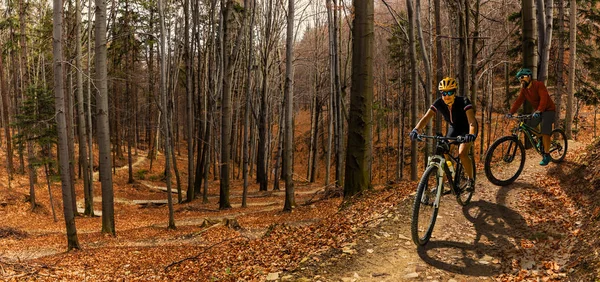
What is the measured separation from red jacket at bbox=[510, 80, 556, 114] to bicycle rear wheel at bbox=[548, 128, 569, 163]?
3.13ft

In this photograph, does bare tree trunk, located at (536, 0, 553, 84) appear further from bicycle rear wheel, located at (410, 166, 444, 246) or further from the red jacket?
bicycle rear wheel, located at (410, 166, 444, 246)

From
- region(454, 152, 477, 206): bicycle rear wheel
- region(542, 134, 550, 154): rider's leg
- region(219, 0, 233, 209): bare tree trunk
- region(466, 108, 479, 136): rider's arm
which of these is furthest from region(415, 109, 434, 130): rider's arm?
region(219, 0, 233, 209): bare tree trunk

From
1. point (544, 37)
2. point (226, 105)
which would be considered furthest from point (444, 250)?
point (226, 105)

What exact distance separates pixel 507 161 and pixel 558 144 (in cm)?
137

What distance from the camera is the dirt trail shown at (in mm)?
Answer: 4348

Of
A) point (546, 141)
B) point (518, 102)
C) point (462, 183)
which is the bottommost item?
point (462, 183)

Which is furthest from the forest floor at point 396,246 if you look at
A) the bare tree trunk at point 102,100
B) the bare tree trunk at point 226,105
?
the bare tree trunk at point 226,105

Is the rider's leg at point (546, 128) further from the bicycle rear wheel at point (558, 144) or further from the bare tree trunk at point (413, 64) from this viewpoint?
the bare tree trunk at point (413, 64)

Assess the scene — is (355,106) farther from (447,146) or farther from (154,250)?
(154,250)

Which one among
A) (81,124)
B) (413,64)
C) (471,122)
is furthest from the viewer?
(81,124)

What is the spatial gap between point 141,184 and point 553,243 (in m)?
26.6

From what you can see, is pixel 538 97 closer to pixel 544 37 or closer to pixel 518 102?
pixel 518 102

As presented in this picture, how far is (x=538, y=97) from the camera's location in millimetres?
7293

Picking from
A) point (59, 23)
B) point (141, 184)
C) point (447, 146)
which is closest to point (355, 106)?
point (447, 146)
